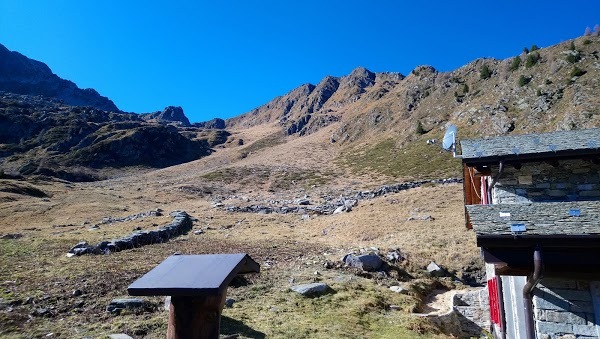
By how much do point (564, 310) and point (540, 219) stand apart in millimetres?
1757

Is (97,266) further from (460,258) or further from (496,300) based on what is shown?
(460,258)

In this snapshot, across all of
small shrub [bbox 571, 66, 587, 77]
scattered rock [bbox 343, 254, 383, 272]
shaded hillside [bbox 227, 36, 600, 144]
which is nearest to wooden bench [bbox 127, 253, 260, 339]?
scattered rock [bbox 343, 254, 383, 272]

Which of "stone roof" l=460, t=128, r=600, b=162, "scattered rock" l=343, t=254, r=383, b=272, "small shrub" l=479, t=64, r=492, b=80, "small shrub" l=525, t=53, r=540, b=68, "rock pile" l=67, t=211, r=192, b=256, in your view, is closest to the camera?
"stone roof" l=460, t=128, r=600, b=162

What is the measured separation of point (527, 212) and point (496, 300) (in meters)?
5.20

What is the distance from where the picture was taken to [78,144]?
389 feet

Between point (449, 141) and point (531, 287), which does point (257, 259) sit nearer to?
point (449, 141)

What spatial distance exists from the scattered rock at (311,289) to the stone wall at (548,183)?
6.33 metres

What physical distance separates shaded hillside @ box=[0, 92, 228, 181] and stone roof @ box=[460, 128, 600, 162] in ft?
320

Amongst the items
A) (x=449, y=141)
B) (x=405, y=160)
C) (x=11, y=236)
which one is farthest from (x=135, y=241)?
(x=405, y=160)

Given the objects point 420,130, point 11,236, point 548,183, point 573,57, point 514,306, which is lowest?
point 514,306

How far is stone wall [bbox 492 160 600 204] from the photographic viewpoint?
10.5 m

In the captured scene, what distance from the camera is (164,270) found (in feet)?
15.9

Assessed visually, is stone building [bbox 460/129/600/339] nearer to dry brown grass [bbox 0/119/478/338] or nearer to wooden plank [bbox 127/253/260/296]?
dry brown grass [bbox 0/119/478/338]

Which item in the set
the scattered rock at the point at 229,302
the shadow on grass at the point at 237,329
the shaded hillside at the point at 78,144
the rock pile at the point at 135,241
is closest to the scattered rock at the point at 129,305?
the scattered rock at the point at 229,302
